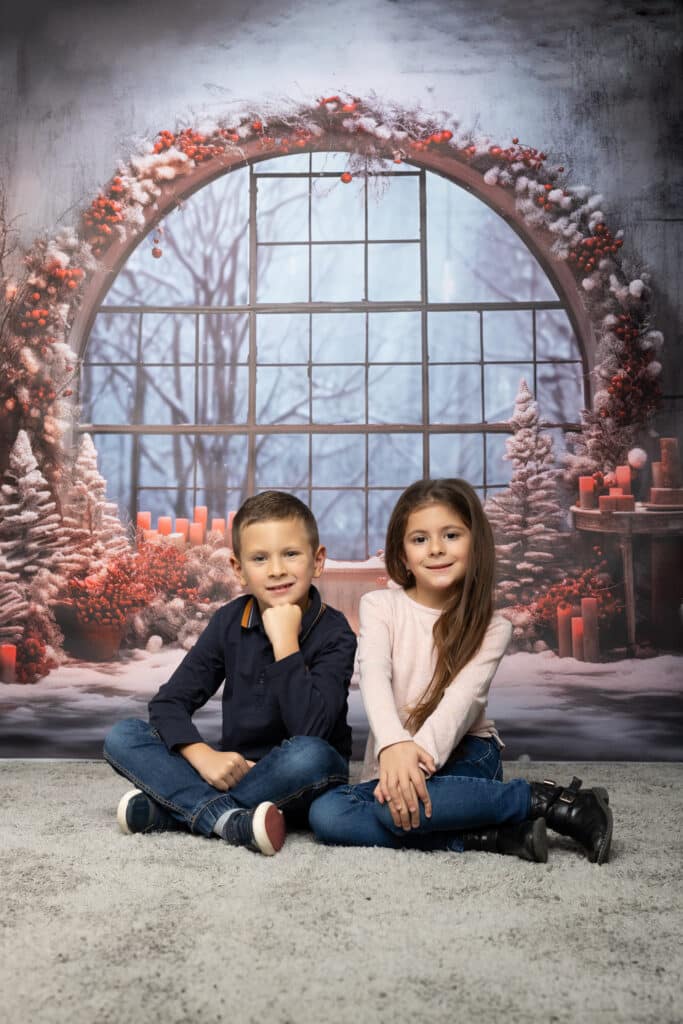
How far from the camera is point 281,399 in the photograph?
2.58 meters

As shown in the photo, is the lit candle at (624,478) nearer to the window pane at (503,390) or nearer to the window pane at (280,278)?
the window pane at (503,390)

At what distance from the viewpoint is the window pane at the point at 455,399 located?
2.56 meters

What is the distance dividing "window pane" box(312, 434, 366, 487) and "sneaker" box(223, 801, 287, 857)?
1203 millimetres

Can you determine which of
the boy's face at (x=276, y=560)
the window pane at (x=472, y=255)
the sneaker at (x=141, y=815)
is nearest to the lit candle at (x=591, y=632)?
the window pane at (x=472, y=255)

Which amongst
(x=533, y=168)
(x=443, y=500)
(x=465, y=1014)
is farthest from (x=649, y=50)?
(x=465, y=1014)

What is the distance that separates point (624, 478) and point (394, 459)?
60 cm

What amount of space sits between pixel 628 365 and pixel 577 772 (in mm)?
1039

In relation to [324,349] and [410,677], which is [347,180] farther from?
[410,677]

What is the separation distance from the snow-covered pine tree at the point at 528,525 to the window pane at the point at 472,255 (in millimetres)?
409

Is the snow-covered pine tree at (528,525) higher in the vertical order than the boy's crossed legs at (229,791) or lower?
higher

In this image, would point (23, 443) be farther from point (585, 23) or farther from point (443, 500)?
point (585, 23)

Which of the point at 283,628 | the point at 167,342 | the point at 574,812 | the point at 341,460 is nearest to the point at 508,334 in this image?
the point at 341,460

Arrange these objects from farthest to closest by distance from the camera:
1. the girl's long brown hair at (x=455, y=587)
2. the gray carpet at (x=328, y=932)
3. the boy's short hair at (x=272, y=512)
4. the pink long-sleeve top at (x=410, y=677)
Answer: the boy's short hair at (x=272, y=512), the girl's long brown hair at (x=455, y=587), the pink long-sleeve top at (x=410, y=677), the gray carpet at (x=328, y=932)

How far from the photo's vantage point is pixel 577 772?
7.45 ft
